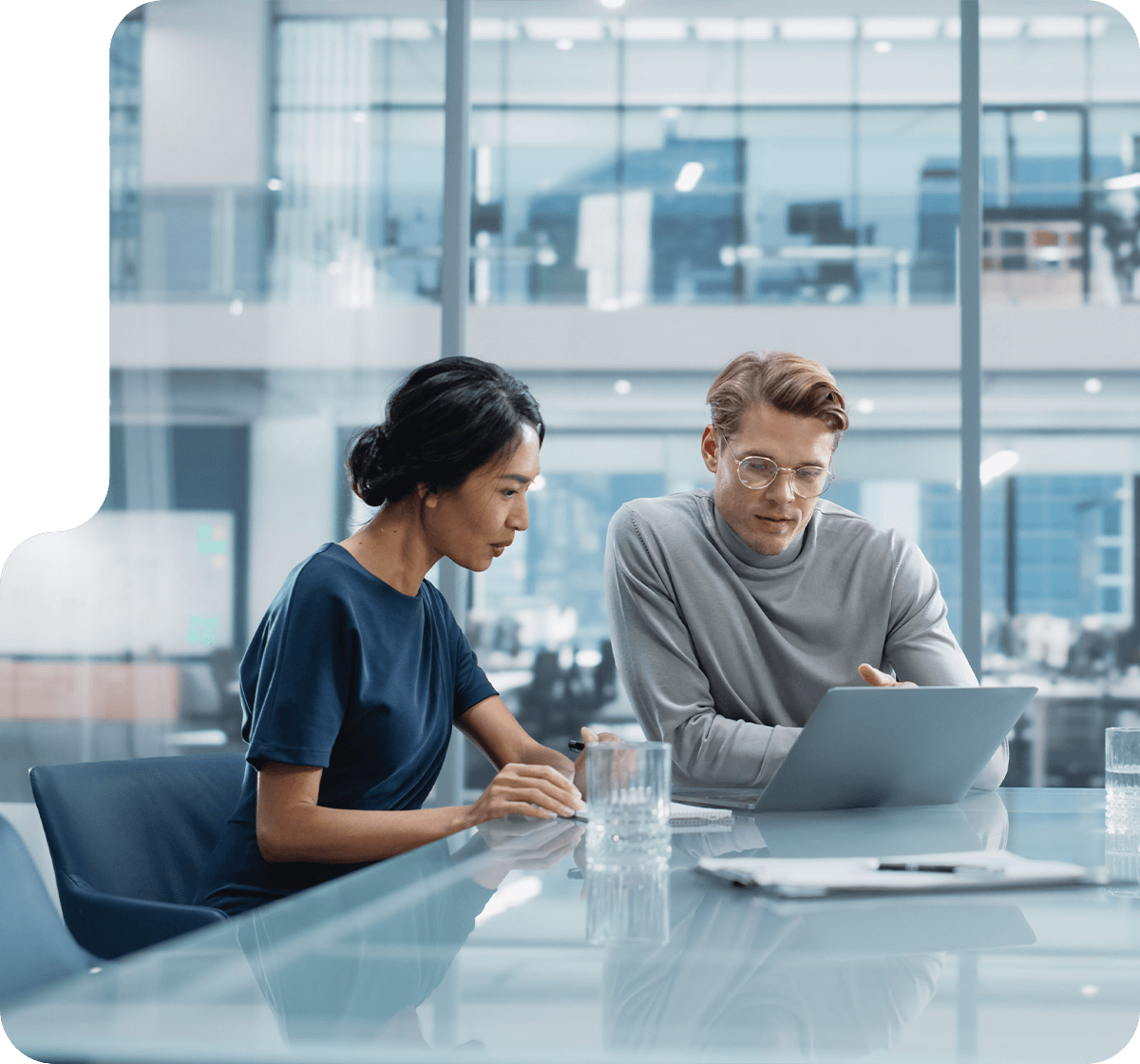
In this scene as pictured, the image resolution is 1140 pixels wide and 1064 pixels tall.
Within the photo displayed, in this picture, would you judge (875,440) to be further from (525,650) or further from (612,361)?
(525,650)

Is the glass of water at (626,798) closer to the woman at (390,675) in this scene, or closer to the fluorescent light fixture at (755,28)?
the woman at (390,675)

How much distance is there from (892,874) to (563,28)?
3.46 m

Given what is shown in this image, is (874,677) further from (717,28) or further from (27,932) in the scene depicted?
(717,28)

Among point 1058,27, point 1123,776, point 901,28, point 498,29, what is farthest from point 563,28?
point 1123,776

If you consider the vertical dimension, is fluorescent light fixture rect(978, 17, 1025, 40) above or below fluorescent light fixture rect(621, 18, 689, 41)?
below

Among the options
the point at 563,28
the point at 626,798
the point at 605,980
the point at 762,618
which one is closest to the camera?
the point at 605,980

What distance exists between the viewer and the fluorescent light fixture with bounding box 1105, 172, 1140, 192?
4312 mm

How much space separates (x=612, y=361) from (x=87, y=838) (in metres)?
2.88

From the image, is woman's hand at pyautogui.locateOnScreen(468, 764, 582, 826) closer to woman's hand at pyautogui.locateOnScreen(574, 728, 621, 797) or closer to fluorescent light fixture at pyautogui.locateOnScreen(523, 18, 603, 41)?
woman's hand at pyautogui.locateOnScreen(574, 728, 621, 797)

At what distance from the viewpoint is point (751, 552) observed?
1912 mm

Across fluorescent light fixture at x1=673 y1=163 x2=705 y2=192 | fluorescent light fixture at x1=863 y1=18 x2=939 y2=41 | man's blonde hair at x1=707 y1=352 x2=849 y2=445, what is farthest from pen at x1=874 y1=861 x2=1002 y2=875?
fluorescent light fixture at x1=673 y1=163 x2=705 y2=192

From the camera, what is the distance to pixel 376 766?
1540 mm

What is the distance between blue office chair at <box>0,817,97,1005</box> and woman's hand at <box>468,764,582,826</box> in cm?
49

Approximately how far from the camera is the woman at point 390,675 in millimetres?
1392
